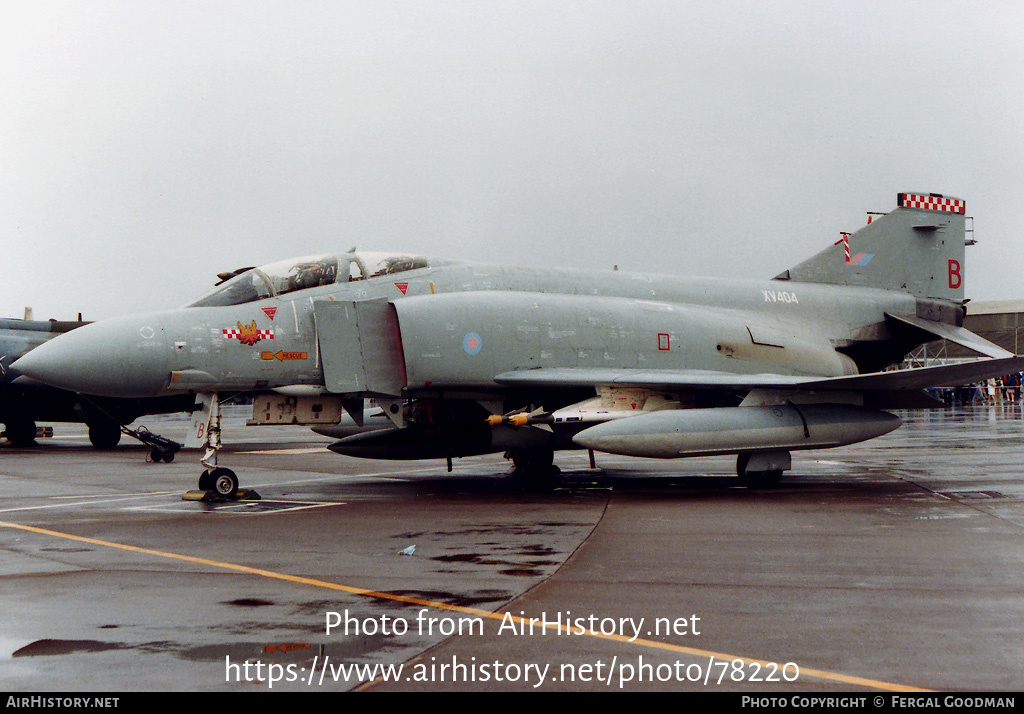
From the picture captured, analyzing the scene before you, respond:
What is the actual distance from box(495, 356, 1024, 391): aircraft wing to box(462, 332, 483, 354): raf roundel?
52 centimetres

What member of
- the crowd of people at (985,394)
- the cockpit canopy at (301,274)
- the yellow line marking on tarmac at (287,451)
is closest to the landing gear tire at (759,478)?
the cockpit canopy at (301,274)

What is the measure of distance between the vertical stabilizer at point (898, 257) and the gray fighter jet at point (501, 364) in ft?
6.28

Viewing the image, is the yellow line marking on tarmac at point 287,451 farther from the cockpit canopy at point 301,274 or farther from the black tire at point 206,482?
the black tire at point 206,482

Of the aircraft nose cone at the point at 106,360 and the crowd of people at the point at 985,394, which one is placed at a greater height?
the aircraft nose cone at the point at 106,360

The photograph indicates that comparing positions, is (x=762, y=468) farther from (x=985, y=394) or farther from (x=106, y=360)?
(x=985, y=394)

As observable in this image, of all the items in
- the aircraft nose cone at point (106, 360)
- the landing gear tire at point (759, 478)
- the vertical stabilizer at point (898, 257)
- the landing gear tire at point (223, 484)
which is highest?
the vertical stabilizer at point (898, 257)

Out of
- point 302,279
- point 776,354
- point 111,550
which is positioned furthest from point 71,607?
point 776,354

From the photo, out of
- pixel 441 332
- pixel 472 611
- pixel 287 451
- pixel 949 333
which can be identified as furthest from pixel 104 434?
pixel 472 611

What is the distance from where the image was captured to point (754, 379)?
13078mm

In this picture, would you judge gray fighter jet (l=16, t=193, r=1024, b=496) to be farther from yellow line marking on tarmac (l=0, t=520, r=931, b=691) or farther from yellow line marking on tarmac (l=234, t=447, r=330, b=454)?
yellow line marking on tarmac (l=234, t=447, r=330, b=454)

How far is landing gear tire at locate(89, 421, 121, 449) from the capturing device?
2608 centimetres

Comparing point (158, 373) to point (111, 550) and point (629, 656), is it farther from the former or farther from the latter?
point (629, 656)

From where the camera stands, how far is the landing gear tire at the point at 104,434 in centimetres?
2608

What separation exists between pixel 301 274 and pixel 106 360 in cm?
271
